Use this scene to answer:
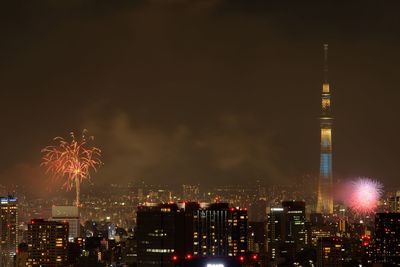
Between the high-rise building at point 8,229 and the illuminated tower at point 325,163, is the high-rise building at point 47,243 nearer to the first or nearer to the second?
the high-rise building at point 8,229

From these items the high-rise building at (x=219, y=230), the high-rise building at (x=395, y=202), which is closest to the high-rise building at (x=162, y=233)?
the high-rise building at (x=219, y=230)

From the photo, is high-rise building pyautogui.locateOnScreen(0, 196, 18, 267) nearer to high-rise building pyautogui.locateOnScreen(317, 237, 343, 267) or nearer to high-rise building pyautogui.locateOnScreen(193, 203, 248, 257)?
high-rise building pyautogui.locateOnScreen(193, 203, 248, 257)

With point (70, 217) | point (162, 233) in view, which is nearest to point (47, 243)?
point (70, 217)

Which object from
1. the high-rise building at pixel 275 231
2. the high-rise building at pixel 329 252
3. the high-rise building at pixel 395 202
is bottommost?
the high-rise building at pixel 329 252

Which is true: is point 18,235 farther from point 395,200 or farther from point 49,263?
point 395,200

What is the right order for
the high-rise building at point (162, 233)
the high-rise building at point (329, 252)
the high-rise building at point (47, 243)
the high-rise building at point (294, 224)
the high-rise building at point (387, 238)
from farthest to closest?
the high-rise building at point (294, 224) < the high-rise building at point (329, 252) < the high-rise building at point (47, 243) < the high-rise building at point (387, 238) < the high-rise building at point (162, 233)

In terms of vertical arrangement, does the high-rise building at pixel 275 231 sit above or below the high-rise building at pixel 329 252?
above

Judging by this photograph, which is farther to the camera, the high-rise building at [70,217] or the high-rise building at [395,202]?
the high-rise building at [70,217]

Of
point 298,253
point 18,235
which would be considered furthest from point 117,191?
point 298,253
